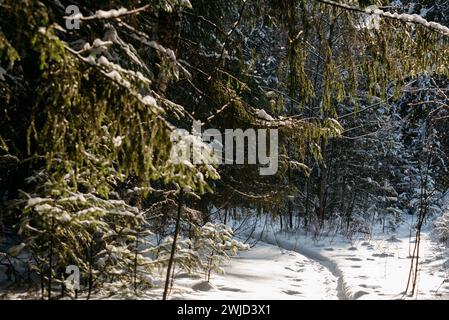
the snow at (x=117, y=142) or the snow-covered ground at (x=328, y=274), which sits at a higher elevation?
the snow at (x=117, y=142)

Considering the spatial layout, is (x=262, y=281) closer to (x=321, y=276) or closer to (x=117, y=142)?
(x=321, y=276)

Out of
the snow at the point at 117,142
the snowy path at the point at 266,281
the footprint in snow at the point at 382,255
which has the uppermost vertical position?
the snow at the point at 117,142

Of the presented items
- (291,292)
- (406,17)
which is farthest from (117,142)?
(291,292)

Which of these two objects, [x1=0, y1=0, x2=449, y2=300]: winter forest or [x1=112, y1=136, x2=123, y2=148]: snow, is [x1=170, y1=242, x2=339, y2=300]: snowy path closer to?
[x1=0, y1=0, x2=449, y2=300]: winter forest

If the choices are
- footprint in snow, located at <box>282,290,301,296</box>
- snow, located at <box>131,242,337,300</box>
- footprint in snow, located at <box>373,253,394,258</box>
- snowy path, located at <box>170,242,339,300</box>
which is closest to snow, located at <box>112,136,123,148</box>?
snow, located at <box>131,242,337,300</box>

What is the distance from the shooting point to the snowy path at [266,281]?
4910 millimetres

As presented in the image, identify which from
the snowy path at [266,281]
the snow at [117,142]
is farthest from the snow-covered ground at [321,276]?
the snow at [117,142]

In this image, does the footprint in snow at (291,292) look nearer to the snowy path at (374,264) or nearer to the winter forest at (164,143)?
the winter forest at (164,143)

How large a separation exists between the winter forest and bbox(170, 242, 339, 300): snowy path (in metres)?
0.05

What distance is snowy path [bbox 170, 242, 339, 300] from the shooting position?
491 cm

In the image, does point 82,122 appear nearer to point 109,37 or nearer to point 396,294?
point 109,37

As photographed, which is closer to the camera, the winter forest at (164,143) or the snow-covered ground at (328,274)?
the winter forest at (164,143)

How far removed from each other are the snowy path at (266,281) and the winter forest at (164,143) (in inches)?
1.8
